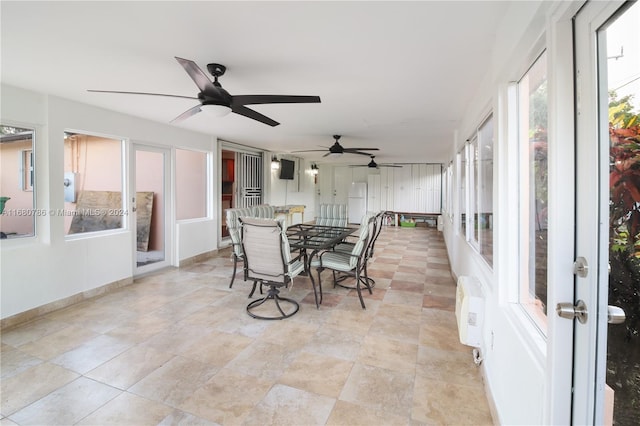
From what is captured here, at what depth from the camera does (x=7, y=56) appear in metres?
2.38

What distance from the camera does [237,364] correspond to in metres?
2.33

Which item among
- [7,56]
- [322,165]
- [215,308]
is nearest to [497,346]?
[215,308]

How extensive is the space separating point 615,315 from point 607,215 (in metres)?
0.32

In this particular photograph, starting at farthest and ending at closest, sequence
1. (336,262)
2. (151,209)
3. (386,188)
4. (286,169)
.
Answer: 1. (386,188)
2. (286,169)
3. (151,209)
4. (336,262)

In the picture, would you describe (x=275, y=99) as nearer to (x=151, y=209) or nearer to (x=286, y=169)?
(x=151, y=209)

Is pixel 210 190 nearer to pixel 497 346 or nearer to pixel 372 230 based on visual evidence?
pixel 372 230

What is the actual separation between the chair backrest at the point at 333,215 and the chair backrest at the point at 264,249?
2.32 m

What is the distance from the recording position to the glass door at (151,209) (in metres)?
4.81

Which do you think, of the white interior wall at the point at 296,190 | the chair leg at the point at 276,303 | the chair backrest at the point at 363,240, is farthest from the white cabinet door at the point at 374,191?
the chair leg at the point at 276,303

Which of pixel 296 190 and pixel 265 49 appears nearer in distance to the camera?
pixel 265 49

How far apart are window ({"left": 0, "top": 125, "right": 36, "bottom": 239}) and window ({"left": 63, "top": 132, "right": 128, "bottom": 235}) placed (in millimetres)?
324

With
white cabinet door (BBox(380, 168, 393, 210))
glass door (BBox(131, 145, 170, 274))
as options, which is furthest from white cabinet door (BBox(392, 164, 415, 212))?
glass door (BBox(131, 145, 170, 274))

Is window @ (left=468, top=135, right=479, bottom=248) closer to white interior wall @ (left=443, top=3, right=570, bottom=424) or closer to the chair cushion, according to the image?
white interior wall @ (left=443, top=3, right=570, bottom=424)

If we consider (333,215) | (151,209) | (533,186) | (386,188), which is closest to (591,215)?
(533,186)
